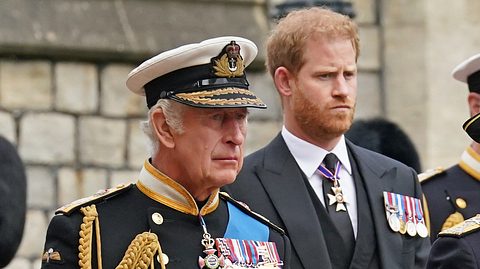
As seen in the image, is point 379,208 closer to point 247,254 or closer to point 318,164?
point 318,164

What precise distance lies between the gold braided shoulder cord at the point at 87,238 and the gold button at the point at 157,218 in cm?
20

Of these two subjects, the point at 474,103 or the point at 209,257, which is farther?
the point at 474,103

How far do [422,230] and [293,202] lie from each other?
1.95ft

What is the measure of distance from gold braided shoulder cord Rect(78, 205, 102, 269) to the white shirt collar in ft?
4.42

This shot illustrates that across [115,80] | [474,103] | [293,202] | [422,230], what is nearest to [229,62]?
[293,202]

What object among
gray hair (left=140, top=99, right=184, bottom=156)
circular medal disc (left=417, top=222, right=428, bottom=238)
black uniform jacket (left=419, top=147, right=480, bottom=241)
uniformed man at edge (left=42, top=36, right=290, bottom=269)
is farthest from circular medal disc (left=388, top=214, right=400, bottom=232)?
gray hair (left=140, top=99, right=184, bottom=156)

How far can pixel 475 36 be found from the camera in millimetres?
12945

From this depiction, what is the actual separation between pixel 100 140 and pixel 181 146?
498 cm

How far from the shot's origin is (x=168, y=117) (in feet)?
23.4

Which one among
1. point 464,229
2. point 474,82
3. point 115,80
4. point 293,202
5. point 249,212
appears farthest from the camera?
point 115,80

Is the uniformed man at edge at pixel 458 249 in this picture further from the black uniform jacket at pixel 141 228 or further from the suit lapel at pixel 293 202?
the black uniform jacket at pixel 141 228

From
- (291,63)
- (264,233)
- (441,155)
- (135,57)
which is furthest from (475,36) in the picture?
(264,233)

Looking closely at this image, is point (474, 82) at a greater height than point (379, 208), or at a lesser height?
greater

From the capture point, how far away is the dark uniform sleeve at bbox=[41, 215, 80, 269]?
6.89 metres
